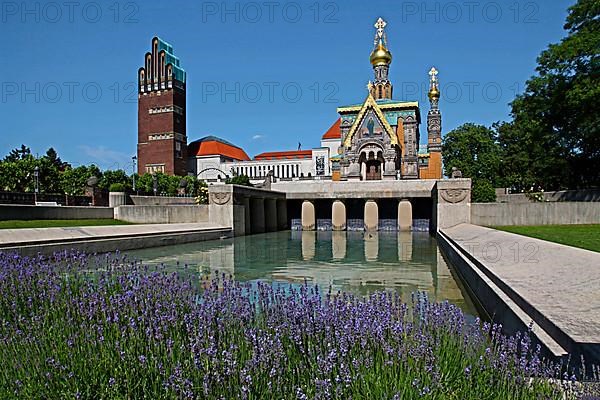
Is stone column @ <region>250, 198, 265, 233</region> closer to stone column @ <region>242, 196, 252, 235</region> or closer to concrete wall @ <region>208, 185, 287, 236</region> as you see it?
concrete wall @ <region>208, 185, 287, 236</region>

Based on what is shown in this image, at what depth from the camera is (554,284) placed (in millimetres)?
5734

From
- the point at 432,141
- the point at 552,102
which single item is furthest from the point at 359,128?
the point at 552,102

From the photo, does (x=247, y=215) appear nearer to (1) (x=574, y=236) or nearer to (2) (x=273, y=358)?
(1) (x=574, y=236)

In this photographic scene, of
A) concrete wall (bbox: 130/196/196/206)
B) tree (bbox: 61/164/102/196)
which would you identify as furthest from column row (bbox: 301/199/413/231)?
tree (bbox: 61/164/102/196)

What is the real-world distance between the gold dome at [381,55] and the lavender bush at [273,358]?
216 feet

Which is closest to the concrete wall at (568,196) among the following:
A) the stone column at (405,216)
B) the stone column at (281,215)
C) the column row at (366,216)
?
the stone column at (405,216)

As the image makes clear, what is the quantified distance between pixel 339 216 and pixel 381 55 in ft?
132

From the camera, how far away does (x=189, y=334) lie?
4090 millimetres

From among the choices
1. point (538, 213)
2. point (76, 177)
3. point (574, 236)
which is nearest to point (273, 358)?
point (574, 236)

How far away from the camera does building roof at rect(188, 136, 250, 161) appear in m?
94.3

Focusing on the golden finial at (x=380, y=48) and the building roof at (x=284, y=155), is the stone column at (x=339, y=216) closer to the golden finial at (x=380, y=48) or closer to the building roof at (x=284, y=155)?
the golden finial at (x=380, y=48)

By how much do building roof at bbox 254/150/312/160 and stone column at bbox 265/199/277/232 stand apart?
196ft

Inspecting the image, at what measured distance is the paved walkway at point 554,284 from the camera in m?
3.76

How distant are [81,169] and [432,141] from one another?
44025mm
